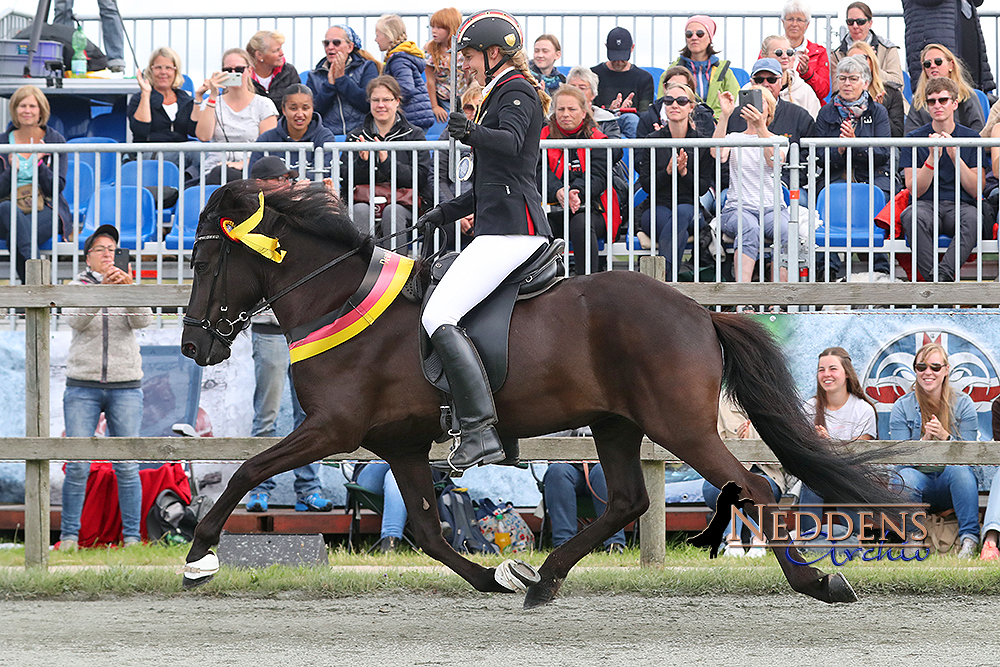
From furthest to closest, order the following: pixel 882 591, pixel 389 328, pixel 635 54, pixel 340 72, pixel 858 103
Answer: pixel 635 54
pixel 340 72
pixel 858 103
pixel 882 591
pixel 389 328

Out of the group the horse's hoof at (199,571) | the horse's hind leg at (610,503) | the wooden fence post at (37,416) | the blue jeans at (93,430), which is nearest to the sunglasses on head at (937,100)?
the horse's hind leg at (610,503)

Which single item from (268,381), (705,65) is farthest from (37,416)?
(705,65)

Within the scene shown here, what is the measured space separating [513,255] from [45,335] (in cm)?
310

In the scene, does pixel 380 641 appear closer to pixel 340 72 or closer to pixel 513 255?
pixel 513 255

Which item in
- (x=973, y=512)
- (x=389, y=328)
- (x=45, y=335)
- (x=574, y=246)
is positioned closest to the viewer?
(x=389, y=328)

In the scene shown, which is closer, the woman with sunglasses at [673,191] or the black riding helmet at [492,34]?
the black riding helmet at [492,34]

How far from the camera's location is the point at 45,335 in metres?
7.05

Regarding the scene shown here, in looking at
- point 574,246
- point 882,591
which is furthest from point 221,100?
point 882,591

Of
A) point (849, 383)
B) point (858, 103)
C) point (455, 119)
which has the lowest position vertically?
point (849, 383)

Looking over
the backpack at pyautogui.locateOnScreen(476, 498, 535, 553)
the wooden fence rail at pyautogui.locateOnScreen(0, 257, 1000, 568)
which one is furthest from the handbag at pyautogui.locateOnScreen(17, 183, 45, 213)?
the backpack at pyautogui.locateOnScreen(476, 498, 535, 553)

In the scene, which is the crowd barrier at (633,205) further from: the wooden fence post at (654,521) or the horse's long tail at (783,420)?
the horse's long tail at (783,420)

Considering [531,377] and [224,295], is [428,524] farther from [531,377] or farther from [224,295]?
[224,295]

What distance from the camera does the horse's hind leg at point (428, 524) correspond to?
5730mm

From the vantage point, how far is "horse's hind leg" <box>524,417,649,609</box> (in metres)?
5.76
